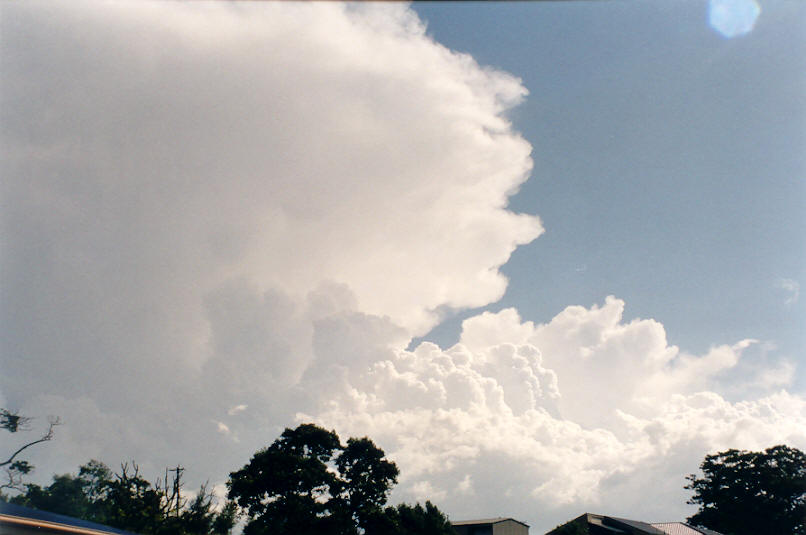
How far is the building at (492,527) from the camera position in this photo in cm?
5491

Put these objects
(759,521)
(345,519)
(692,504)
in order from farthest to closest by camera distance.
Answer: (692,504), (759,521), (345,519)

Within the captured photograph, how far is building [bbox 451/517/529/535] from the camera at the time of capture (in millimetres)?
54906

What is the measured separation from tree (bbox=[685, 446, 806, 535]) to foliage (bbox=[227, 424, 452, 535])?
139ft

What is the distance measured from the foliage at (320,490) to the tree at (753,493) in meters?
42.3

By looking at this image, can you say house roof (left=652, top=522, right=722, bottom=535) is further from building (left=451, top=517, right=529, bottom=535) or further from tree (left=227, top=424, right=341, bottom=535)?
tree (left=227, top=424, right=341, bottom=535)

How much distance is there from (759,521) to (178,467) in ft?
231

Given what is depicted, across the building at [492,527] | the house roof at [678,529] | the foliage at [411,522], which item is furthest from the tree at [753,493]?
the foliage at [411,522]

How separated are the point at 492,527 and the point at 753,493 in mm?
38019

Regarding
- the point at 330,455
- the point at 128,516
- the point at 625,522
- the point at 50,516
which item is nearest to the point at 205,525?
the point at 128,516

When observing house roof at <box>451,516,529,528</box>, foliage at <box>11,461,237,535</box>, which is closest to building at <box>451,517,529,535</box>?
house roof at <box>451,516,529,528</box>

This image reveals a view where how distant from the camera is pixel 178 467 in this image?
4878 cm

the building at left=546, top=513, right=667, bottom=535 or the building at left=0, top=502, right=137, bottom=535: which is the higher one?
the building at left=0, top=502, right=137, bottom=535

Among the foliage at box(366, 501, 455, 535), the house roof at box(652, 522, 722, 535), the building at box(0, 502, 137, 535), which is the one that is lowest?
the house roof at box(652, 522, 722, 535)

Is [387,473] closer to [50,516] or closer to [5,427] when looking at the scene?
[50,516]
